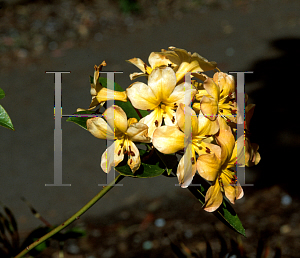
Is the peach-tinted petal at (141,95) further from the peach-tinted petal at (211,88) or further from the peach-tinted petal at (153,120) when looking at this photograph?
the peach-tinted petal at (211,88)

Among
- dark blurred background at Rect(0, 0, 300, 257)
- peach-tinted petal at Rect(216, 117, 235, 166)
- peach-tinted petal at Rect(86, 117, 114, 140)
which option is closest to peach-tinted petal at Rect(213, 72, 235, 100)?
peach-tinted petal at Rect(216, 117, 235, 166)

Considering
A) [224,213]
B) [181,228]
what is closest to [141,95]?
[224,213]

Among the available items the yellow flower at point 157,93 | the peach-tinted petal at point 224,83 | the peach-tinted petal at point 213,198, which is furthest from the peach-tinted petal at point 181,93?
the peach-tinted petal at point 213,198

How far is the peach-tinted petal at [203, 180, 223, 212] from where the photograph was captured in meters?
0.80

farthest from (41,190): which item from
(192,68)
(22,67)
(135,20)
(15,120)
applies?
(135,20)

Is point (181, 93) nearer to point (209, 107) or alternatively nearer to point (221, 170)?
point (209, 107)

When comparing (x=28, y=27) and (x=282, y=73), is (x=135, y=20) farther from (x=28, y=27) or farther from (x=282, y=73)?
(x=282, y=73)

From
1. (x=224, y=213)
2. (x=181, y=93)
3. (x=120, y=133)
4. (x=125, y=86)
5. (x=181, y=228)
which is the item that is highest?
(x=125, y=86)

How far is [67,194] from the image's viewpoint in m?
2.51

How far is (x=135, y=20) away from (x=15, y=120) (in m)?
1.94

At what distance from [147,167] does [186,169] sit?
0.13m

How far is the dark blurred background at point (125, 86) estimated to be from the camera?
7.34 ft

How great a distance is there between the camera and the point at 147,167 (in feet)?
2.82

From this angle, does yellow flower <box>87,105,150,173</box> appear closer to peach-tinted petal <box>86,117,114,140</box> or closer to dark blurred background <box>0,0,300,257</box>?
peach-tinted petal <box>86,117,114,140</box>
